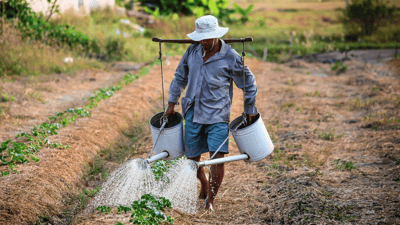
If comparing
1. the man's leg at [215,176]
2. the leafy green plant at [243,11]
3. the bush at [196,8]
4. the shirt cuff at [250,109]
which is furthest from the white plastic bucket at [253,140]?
the leafy green plant at [243,11]

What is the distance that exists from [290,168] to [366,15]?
20.1 metres

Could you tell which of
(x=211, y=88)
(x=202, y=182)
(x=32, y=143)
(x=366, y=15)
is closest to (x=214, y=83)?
(x=211, y=88)

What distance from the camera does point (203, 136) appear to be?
369 centimetres

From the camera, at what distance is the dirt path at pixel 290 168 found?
353 centimetres

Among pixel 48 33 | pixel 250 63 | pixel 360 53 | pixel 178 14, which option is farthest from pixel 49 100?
pixel 178 14

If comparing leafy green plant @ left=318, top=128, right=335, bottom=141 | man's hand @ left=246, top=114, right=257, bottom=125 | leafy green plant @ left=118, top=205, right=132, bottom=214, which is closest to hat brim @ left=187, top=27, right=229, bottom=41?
man's hand @ left=246, top=114, right=257, bottom=125

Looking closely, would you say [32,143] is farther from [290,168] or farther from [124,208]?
[290,168]

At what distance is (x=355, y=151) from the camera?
5363mm

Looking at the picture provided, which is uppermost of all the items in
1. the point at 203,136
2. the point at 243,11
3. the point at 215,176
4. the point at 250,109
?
the point at 250,109

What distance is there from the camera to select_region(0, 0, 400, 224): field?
3576mm

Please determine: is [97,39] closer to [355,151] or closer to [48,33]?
[48,33]

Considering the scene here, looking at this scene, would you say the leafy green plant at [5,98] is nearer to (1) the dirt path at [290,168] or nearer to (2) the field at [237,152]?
(2) the field at [237,152]

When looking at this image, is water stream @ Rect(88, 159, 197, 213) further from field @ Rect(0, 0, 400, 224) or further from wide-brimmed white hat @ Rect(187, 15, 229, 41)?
wide-brimmed white hat @ Rect(187, 15, 229, 41)

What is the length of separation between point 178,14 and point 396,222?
866 inches
